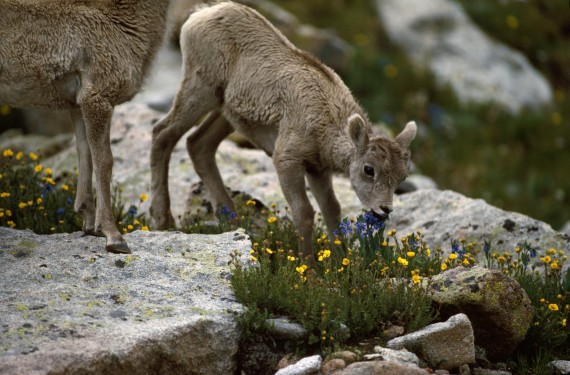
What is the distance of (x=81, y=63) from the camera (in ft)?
25.7

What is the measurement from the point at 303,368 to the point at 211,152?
471cm

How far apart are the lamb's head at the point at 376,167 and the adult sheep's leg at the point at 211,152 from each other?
1956mm

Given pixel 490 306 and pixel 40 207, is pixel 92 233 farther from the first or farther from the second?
pixel 490 306

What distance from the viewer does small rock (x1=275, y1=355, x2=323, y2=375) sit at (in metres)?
6.22

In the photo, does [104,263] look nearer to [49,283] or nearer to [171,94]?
[49,283]

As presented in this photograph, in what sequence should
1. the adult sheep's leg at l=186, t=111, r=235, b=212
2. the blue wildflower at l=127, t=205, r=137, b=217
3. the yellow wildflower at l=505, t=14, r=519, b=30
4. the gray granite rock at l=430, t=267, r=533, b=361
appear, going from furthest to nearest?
1. the yellow wildflower at l=505, t=14, r=519, b=30
2. the adult sheep's leg at l=186, t=111, r=235, b=212
3. the blue wildflower at l=127, t=205, r=137, b=217
4. the gray granite rock at l=430, t=267, r=533, b=361

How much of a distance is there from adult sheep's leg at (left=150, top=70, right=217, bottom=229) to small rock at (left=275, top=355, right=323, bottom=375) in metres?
3.95

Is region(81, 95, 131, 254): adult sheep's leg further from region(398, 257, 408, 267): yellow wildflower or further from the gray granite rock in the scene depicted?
the gray granite rock

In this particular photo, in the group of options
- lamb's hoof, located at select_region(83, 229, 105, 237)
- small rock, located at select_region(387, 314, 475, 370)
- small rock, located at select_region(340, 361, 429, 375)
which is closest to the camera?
small rock, located at select_region(340, 361, 429, 375)

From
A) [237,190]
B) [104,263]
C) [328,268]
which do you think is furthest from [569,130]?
[104,263]

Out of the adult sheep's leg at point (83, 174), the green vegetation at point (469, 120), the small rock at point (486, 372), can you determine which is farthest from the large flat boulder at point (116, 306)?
the green vegetation at point (469, 120)

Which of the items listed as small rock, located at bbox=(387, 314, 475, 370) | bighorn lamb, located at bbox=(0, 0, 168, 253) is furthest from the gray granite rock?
bighorn lamb, located at bbox=(0, 0, 168, 253)

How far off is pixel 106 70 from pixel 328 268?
2.59m

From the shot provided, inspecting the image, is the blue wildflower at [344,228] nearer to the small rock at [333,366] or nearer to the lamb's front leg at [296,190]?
the lamb's front leg at [296,190]
